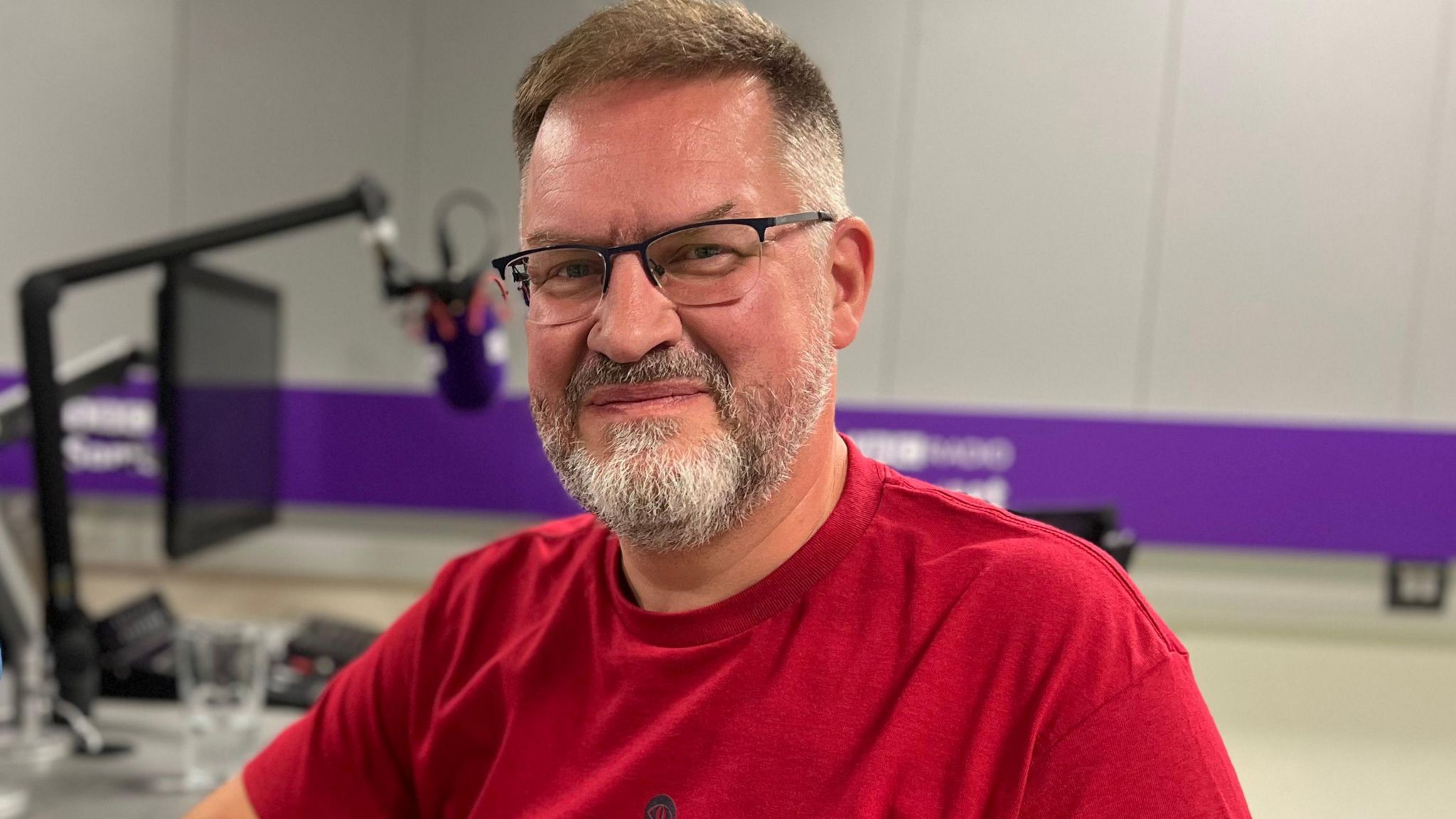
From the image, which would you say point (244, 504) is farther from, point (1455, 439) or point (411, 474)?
point (1455, 439)

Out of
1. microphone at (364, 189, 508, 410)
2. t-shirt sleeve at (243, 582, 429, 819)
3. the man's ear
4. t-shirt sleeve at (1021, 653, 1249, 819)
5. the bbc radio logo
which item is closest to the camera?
t-shirt sleeve at (1021, 653, 1249, 819)

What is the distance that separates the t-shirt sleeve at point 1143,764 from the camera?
2.35 ft

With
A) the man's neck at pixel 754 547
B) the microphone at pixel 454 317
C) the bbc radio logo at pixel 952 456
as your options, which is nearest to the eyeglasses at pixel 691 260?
the man's neck at pixel 754 547

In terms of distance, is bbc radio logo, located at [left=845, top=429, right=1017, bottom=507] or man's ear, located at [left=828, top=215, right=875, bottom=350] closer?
man's ear, located at [left=828, top=215, right=875, bottom=350]

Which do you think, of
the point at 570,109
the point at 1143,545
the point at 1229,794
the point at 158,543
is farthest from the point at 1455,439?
the point at 158,543

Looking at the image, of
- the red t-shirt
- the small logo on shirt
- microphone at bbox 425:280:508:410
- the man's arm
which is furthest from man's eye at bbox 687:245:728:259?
microphone at bbox 425:280:508:410

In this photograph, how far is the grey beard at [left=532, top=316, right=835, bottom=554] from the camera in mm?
876

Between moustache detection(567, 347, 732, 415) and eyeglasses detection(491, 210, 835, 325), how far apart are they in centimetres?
4

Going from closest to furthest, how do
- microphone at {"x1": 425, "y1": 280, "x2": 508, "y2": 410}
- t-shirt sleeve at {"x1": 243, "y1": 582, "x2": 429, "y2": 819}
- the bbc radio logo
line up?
t-shirt sleeve at {"x1": 243, "y1": 582, "x2": 429, "y2": 819}
microphone at {"x1": 425, "y1": 280, "x2": 508, "y2": 410}
the bbc radio logo

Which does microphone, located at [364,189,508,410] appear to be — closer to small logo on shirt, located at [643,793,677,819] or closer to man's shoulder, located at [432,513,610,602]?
man's shoulder, located at [432,513,610,602]

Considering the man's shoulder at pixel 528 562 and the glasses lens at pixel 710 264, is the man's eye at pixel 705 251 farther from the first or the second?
the man's shoulder at pixel 528 562

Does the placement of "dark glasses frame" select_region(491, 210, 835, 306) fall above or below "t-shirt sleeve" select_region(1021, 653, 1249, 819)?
above

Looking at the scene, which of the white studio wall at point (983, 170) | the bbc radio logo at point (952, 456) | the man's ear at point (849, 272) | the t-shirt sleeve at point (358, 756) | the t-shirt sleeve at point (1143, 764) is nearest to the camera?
the t-shirt sleeve at point (1143, 764)

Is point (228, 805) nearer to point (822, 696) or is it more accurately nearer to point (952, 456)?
point (822, 696)
